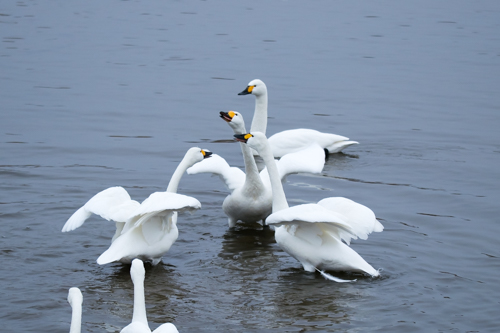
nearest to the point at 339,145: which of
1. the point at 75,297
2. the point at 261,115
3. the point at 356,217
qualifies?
the point at 261,115

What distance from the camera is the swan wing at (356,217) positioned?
7938mm

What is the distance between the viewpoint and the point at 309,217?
7305 millimetres

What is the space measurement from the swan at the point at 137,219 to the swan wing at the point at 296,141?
17.4 feet

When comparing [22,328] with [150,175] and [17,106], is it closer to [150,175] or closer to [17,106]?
[150,175]

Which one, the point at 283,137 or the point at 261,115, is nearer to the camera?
the point at 261,115

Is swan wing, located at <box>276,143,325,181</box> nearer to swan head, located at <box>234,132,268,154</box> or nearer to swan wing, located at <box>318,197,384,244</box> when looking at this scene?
swan head, located at <box>234,132,268,154</box>

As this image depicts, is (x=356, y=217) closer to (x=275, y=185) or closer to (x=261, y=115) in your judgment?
(x=275, y=185)

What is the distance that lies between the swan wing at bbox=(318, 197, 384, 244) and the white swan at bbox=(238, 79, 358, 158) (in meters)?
4.92

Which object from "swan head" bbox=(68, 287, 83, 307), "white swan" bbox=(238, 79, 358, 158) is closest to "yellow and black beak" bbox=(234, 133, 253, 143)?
"swan head" bbox=(68, 287, 83, 307)

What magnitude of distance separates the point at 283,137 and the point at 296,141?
0.80 ft

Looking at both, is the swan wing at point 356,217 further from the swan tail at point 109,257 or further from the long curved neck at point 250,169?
the swan tail at point 109,257

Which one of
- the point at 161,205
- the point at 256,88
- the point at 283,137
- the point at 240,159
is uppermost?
the point at 256,88

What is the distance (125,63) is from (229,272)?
1555 cm

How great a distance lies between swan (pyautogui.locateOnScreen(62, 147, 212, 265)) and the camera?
24.5ft
